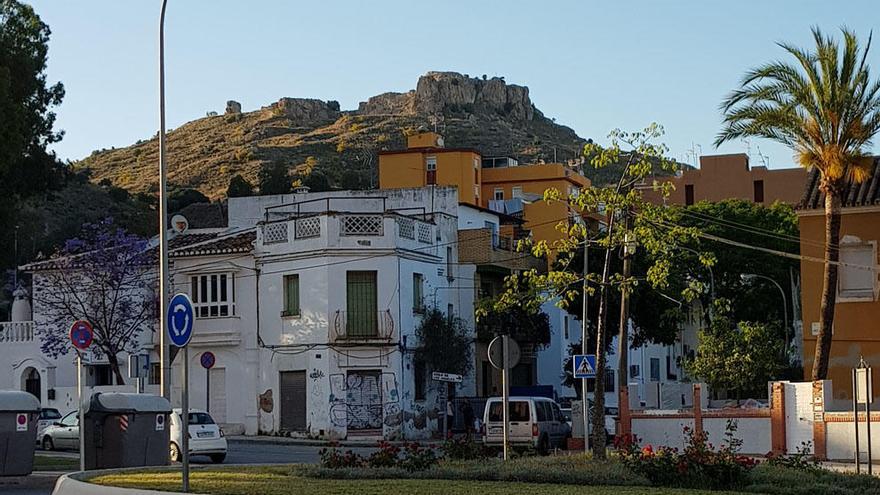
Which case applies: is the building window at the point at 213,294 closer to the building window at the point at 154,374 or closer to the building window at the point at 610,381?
the building window at the point at 154,374

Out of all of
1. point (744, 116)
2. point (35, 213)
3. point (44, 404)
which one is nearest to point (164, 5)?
point (744, 116)

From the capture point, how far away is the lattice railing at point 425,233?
52281mm

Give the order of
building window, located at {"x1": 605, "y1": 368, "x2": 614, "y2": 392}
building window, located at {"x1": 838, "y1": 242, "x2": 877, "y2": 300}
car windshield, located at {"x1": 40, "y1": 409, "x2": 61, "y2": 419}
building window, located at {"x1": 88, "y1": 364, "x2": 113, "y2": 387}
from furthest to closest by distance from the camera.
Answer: building window, located at {"x1": 605, "y1": 368, "x2": 614, "y2": 392} → building window, located at {"x1": 88, "y1": 364, "x2": 113, "y2": 387} → car windshield, located at {"x1": 40, "y1": 409, "x2": 61, "y2": 419} → building window, located at {"x1": 838, "y1": 242, "x2": 877, "y2": 300}

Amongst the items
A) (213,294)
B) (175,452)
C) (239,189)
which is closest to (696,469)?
(175,452)

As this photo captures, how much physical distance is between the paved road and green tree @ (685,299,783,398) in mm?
13428

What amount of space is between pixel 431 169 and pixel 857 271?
49.2 m

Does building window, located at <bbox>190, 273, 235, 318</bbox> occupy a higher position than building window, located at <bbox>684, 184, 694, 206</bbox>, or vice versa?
building window, located at <bbox>684, 184, 694, 206</bbox>

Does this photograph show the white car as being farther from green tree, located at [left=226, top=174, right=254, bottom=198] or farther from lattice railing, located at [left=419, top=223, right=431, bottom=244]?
green tree, located at [left=226, top=174, right=254, bottom=198]

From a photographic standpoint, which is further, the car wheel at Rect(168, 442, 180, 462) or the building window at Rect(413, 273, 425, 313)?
the building window at Rect(413, 273, 425, 313)

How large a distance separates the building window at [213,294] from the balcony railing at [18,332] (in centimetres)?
740

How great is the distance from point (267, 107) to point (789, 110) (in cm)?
12517

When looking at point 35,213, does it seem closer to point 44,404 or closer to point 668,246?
point 44,404

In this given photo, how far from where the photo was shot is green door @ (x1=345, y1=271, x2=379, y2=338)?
48.9 m

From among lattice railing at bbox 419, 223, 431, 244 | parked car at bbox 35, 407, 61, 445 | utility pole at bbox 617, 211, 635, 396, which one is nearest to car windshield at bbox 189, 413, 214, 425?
parked car at bbox 35, 407, 61, 445
